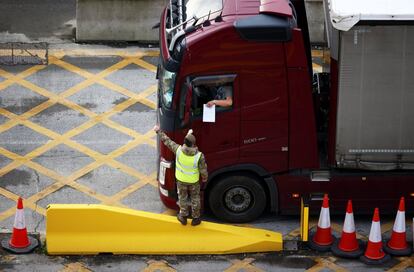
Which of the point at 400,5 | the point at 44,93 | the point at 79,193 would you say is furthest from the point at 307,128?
the point at 44,93

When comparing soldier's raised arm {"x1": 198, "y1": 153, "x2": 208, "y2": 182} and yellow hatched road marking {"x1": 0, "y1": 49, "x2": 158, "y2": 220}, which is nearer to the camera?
soldier's raised arm {"x1": 198, "y1": 153, "x2": 208, "y2": 182}

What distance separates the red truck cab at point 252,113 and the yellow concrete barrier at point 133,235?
0.79 meters

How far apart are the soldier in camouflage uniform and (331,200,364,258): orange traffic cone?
1977 mm

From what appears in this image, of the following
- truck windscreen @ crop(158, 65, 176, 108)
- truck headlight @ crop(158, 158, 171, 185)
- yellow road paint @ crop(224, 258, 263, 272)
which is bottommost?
yellow road paint @ crop(224, 258, 263, 272)

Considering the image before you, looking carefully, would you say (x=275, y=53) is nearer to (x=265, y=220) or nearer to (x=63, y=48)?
Result: (x=265, y=220)

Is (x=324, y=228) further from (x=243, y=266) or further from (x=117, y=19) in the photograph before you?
(x=117, y=19)

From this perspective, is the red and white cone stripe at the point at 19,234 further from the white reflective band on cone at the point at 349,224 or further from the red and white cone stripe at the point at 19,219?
the white reflective band on cone at the point at 349,224

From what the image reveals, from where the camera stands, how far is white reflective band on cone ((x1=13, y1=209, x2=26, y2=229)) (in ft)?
44.5

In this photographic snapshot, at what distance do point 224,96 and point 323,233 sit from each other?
2350mm

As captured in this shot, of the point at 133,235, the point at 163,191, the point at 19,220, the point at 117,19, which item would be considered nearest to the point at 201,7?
the point at 163,191

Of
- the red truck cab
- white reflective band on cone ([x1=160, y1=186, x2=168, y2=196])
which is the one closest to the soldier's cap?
the red truck cab

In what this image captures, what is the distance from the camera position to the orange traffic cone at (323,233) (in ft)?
45.2

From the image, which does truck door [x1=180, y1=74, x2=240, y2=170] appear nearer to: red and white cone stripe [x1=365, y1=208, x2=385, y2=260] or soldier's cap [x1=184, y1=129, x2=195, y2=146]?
soldier's cap [x1=184, y1=129, x2=195, y2=146]

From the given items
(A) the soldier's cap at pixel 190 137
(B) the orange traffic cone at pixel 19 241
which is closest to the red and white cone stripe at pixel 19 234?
(B) the orange traffic cone at pixel 19 241
